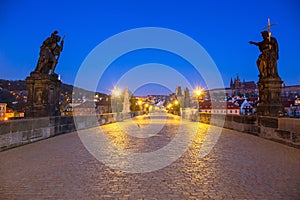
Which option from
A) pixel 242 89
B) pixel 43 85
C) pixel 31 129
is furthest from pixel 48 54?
pixel 242 89

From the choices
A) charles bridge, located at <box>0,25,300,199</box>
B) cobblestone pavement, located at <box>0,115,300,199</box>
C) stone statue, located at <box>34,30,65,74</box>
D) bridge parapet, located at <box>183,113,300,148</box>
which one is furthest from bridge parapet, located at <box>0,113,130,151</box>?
bridge parapet, located at <box>183,113,300,148</box>

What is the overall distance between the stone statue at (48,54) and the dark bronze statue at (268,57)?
34.7 ft

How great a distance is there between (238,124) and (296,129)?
6595 millimetres

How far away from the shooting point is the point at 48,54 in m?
12.9

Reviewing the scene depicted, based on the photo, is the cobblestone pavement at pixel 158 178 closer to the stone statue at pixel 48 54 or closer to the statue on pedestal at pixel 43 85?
the statue on pedestal at pixel 43 85

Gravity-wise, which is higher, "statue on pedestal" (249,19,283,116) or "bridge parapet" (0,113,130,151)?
"statue on pedestal" (249,19,283,116)

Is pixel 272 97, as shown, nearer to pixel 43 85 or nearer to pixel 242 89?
pixel 43 85

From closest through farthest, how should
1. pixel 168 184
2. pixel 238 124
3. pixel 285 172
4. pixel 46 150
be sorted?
pixel 168 184, pixel 285 172, pixel 46 150, pixel 238 124

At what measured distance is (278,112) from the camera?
12516 millimetres

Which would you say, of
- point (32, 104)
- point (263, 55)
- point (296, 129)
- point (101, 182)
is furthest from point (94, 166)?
point (263, 55)

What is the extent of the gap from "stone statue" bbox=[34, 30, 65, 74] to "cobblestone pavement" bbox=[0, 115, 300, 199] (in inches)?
250

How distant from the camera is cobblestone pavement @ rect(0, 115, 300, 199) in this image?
4.05 meters

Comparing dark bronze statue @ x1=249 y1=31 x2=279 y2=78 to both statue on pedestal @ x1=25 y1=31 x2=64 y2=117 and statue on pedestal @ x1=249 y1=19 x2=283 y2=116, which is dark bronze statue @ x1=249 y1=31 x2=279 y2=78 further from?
statue on pedestal @ x1=25 y1=31 x2=64 y2=117

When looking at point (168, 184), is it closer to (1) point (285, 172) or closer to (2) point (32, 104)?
(1) point (285, 172)
